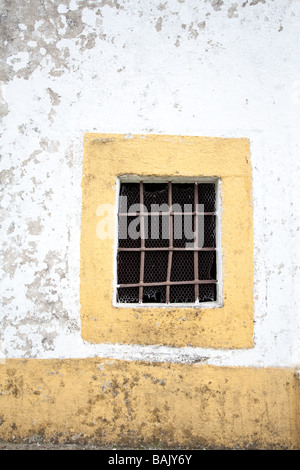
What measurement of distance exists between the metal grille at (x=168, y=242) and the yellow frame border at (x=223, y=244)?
15 centimetres

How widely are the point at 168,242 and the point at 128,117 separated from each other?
913 millimetres

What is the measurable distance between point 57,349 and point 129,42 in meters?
2.15

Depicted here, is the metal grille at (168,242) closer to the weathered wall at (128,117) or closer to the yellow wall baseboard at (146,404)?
the weathered wall at (128,117)

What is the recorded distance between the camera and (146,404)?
2.39m

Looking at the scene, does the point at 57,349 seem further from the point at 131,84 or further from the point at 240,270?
the point at 131,84

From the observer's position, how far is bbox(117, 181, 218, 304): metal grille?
2.60 meters

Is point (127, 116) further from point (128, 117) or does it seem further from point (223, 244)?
point (223, 244)

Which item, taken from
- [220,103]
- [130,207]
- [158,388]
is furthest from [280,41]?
[158,388]

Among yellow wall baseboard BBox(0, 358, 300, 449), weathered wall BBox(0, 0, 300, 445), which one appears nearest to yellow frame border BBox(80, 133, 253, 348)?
weathered wall BBox(0, 0, 300, 445)

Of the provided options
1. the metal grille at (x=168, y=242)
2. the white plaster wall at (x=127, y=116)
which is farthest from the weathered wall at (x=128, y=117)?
the metal grille at (x=168, y=242)

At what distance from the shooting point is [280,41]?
2602 mm

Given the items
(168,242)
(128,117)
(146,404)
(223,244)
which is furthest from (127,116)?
(146,404)

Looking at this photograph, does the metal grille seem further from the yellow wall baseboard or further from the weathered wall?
the yellow wall baseboard

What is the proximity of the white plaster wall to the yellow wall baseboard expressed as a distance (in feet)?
0.33
